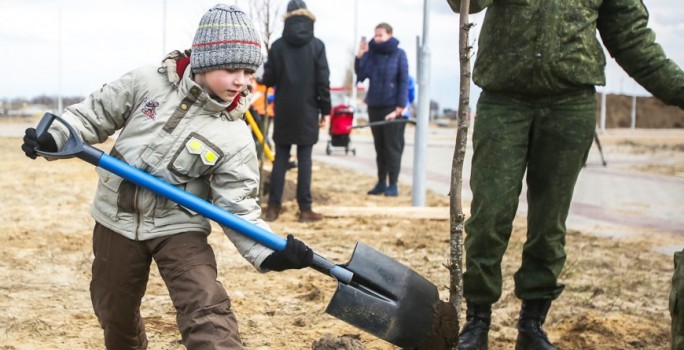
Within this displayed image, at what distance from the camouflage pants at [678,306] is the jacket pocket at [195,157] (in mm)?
1706

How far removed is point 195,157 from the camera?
2.98m

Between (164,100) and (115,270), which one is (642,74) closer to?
(164,100)

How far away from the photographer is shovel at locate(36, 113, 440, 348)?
2.92m

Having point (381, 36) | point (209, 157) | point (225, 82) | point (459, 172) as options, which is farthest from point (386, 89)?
point (209, 157)

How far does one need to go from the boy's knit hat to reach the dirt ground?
3.83 feet

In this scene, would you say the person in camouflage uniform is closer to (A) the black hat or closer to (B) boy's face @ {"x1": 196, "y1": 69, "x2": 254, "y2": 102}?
(B) boy's face @ {"x1": 196, "y1": 69, "x2": 254, "y2": 102}

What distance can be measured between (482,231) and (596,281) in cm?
207

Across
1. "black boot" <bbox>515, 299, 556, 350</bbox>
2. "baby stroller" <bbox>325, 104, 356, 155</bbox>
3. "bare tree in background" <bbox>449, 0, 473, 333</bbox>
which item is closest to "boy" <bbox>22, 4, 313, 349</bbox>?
"bare tree in background" <bbox>449, 0, 473, 333</bbox>

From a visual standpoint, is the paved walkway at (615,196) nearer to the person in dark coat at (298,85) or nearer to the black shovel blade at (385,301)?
the person in dark coat at (298,85)

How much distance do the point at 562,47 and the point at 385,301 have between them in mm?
1242

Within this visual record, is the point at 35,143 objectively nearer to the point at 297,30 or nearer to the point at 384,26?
the point at 297,30

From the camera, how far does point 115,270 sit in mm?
3029

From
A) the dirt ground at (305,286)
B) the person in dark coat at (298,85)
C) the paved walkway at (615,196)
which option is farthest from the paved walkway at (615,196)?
the person in dark coat at (298,85)

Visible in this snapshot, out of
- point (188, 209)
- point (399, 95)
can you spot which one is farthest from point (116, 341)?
point (399, 95)
